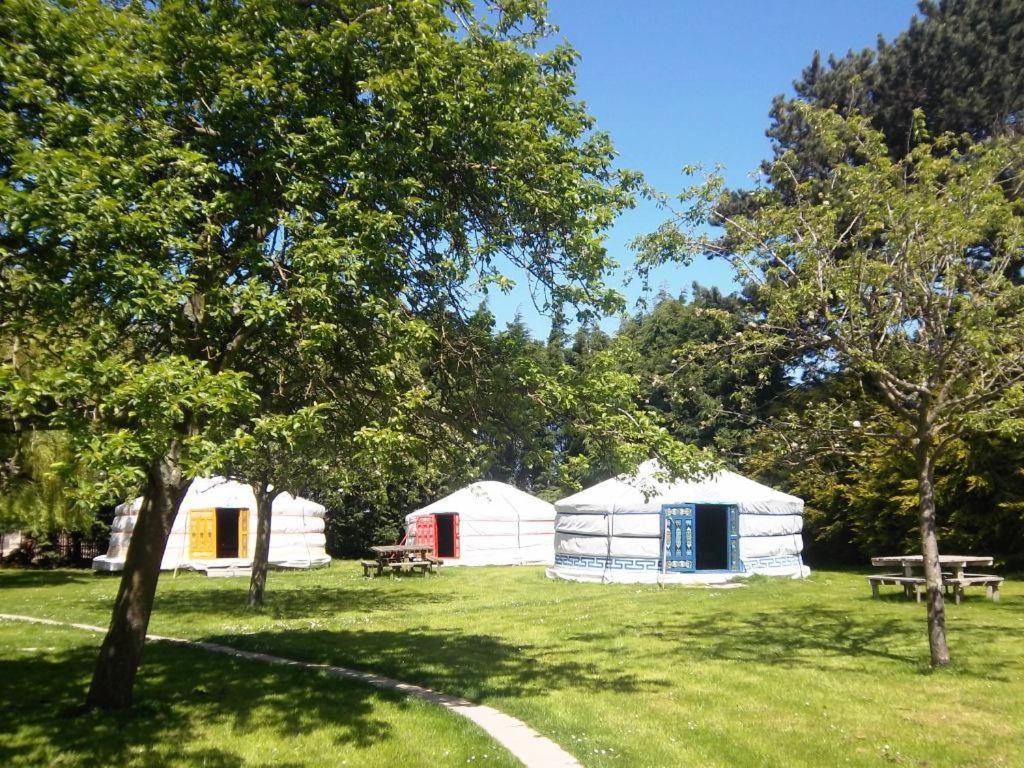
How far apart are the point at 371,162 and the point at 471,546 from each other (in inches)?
896

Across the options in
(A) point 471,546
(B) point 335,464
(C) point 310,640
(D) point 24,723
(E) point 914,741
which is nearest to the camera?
(E) point 914,741

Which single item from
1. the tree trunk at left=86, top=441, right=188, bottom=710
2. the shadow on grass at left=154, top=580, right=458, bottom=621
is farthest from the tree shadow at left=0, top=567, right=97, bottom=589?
the tree trunk at left=86, top=441, right=188, bottom=710

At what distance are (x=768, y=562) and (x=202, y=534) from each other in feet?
54.5

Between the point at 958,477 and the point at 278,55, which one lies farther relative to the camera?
the point at 958,477

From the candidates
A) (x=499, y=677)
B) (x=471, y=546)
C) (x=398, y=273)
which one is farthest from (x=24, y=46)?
(x=471, y=546)

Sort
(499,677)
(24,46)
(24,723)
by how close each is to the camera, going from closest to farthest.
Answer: (24,46) < (24,723) < (499,677)

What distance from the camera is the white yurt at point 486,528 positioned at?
27.9m

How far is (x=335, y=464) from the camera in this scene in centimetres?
977

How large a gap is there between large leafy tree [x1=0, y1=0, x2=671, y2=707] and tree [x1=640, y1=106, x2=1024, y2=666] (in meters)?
3.24

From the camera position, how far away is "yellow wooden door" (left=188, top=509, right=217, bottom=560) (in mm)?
25000

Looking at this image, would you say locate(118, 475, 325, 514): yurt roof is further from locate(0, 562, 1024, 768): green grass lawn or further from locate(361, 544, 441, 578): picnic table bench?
locate(0, 562, 1024, 768): green grass lawn

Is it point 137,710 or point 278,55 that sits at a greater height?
point 278,55

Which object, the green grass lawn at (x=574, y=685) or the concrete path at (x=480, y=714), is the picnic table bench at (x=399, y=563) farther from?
the concrete path at (x=480, y=714)

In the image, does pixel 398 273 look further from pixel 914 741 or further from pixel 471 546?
pixel 471 546
